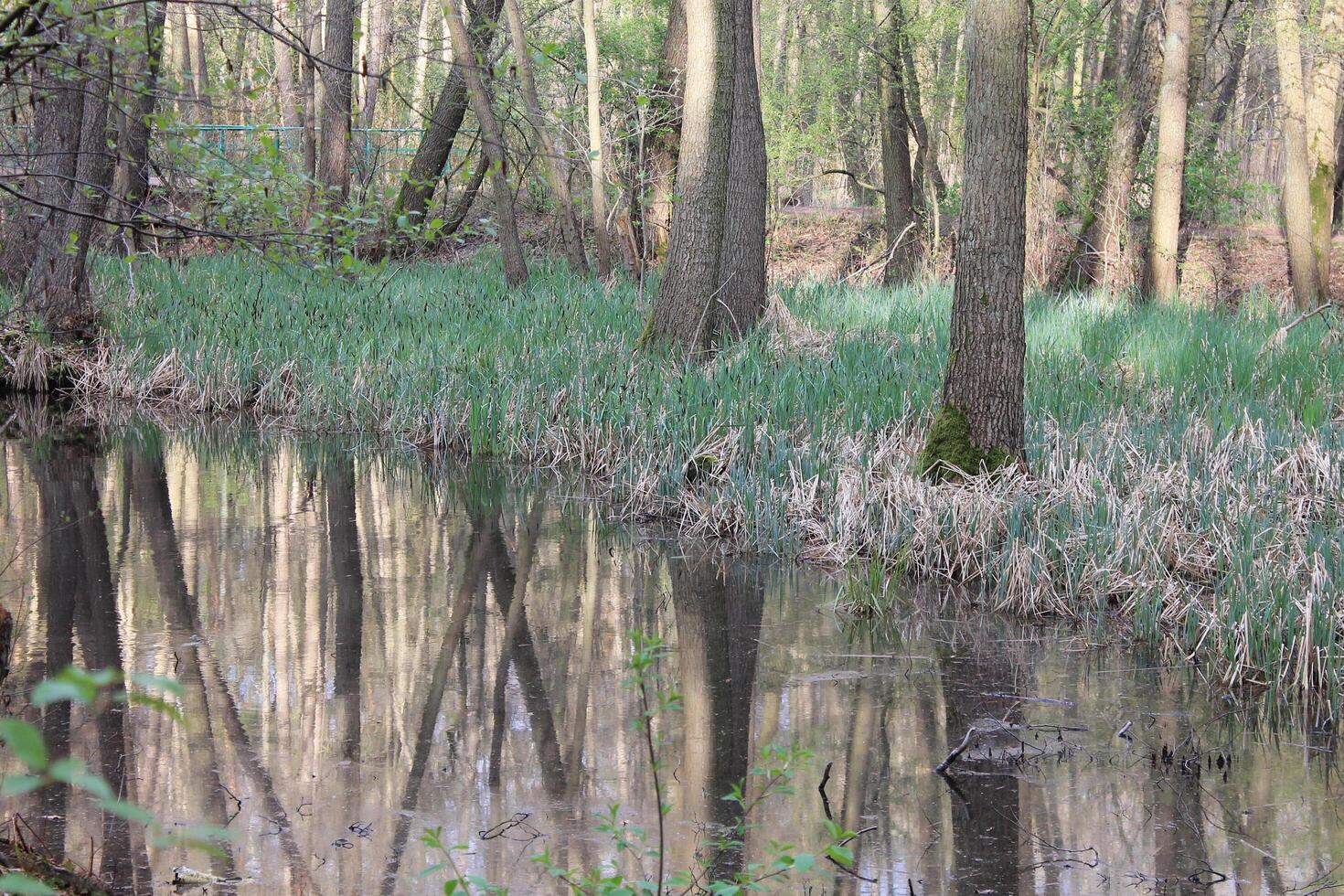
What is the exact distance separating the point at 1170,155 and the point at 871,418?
308 inches

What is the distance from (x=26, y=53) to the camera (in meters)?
4.14

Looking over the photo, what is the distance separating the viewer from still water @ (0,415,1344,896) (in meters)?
3.59

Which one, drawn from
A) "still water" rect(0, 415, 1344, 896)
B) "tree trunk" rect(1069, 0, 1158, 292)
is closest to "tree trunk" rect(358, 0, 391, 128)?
"tree trunk" rect(1069, 0, 1158, 292)

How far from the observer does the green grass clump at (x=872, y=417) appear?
5.93 metres

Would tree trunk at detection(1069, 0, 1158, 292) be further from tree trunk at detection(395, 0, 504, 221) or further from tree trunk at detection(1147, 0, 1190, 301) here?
tree trunk at detection(395, 0, 504, 221)

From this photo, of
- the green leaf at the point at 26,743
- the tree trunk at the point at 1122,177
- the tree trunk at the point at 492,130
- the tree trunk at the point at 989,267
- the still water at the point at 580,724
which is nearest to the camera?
the green leaf at the point at 26,743

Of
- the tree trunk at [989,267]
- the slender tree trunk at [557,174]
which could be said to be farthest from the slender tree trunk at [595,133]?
the tree trunk at [989,267]

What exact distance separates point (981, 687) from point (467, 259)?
13802mm

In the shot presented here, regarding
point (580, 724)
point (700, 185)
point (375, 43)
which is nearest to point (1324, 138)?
point (700, 185)

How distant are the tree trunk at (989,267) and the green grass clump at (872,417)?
26 cm

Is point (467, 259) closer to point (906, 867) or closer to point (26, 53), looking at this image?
point (26, 53)

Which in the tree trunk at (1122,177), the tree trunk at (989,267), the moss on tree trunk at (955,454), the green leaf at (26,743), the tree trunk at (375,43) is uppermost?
the tree trunk at (375,43)

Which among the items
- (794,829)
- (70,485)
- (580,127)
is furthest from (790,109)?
(794,829)

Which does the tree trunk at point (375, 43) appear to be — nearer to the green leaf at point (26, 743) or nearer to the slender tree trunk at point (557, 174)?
the slender tree trunk at point (557, 174)
